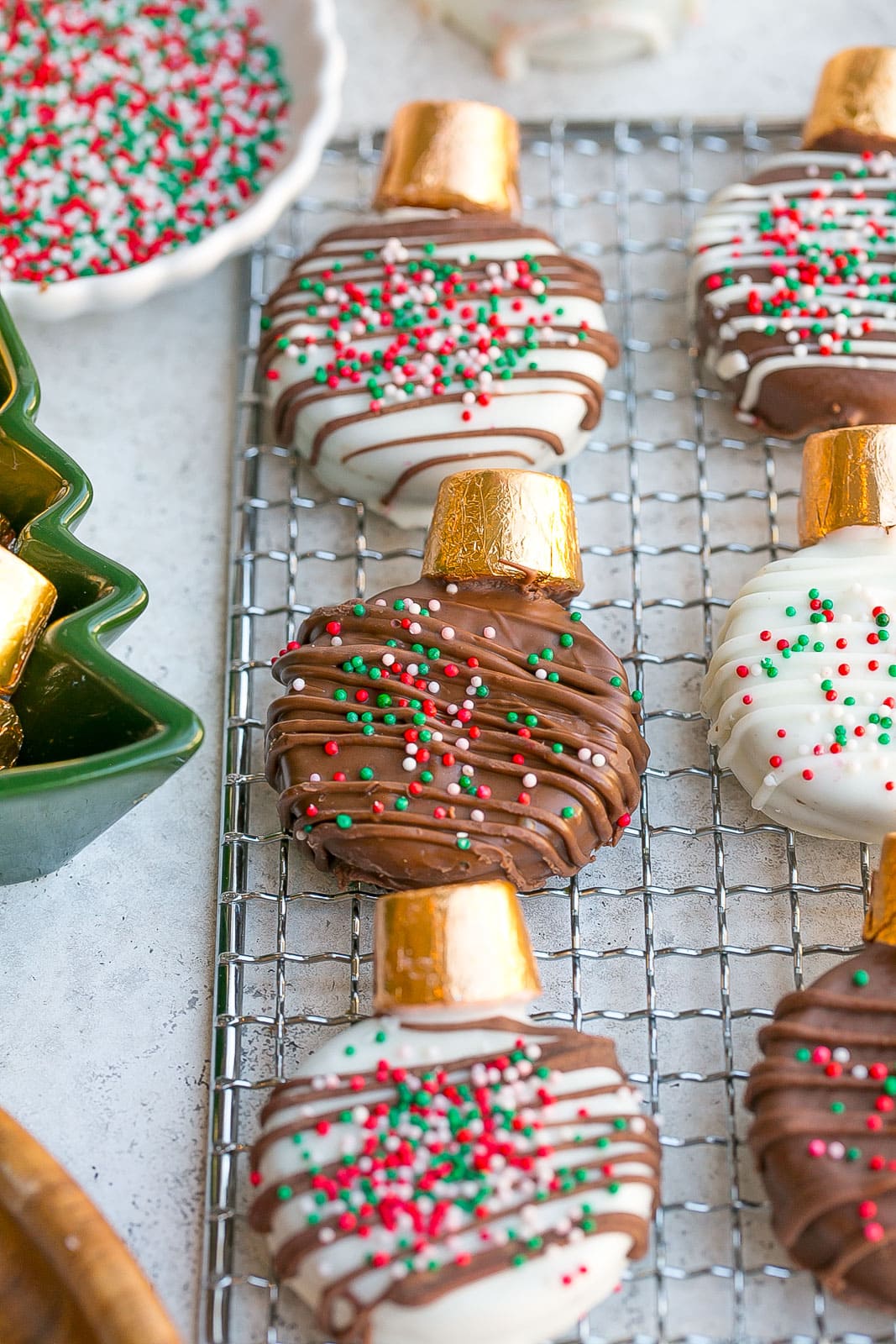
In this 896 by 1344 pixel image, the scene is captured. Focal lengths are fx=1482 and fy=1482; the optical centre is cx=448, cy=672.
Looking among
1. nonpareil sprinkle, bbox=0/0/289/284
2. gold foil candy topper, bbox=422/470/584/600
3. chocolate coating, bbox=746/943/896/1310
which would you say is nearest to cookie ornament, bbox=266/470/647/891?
gold foil candy topper, bbox=422/470/584/600

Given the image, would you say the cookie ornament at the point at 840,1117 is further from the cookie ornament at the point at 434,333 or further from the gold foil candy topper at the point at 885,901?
the cookie ornament at the point at 434,333

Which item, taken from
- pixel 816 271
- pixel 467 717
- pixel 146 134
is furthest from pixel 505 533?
pixel 146 134

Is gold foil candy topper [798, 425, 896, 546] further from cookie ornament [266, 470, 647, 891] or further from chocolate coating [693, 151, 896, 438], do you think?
cookie ornament [266, 470, 647, 891]

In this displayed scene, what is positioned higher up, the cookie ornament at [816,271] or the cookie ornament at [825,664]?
the cookie ornament at [816,271]

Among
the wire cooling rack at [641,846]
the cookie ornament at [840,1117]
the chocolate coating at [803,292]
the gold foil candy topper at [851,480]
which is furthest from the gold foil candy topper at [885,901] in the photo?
the chocolate coating at [803,292]

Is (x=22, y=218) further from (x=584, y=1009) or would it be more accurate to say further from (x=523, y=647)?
(x=584, y=1009)

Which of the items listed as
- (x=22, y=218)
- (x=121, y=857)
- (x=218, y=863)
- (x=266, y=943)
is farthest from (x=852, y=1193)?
(x=22, y=218)

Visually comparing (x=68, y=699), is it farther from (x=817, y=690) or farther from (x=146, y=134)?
(x=146, y=134)
